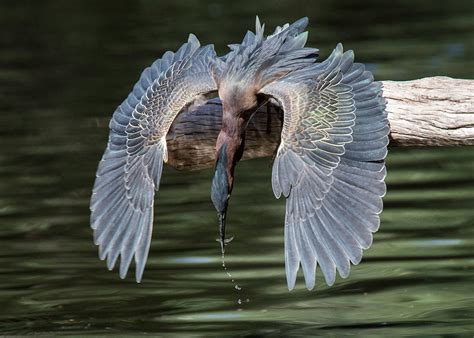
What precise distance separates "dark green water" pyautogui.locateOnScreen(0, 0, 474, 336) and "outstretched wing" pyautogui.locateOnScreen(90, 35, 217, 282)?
0.91 meters

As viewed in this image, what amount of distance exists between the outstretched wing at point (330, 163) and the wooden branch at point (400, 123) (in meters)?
0.17

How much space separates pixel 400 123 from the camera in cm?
575

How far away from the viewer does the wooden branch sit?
570cm

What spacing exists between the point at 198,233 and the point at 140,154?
2.45m

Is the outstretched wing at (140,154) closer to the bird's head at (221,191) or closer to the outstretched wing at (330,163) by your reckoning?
the bird's head at (221,191)

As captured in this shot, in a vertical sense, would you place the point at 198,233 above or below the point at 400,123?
below

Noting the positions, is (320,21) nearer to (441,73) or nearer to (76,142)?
(441,73)

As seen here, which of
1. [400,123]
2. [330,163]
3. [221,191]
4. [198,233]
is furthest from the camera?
[198,233]

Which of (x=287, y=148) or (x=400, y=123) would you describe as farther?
(x=400, y=123)

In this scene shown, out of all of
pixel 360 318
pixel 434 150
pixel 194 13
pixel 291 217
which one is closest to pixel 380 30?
pixel 194 13

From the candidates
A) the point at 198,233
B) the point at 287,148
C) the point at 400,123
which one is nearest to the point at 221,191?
the point at 287,148

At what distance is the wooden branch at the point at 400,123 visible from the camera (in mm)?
5699

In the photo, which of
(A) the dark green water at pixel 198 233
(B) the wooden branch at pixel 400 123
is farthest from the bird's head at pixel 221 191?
(A) the dark green water at pixel 198 233

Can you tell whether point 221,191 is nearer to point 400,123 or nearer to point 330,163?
point 330,163
